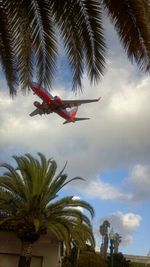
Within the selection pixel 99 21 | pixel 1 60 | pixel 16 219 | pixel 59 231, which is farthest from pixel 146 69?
pixel 16 219

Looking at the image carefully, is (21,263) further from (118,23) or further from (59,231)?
(118,23)

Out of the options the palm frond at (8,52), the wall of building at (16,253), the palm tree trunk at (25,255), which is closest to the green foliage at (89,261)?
the wall of building at (16,253)

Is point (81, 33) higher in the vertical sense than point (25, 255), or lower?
higher

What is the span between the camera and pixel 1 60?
7.32 m

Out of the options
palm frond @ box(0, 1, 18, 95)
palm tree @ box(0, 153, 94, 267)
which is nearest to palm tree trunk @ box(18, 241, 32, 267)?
palm tree @ box(0, 153, 94, 267)

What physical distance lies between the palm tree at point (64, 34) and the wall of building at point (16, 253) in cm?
2347

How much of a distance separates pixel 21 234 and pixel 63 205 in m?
2.97

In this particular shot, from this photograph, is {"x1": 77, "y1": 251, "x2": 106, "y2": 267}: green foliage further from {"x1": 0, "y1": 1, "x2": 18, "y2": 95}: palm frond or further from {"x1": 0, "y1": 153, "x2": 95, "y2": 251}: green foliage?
{"x1": 0, "y1": 1, "x2": 18, "y2": 95}: palm frond

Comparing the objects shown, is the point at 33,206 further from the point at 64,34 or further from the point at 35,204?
the point at 64,34

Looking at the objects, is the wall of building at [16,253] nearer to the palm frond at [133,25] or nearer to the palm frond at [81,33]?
the palm frond at [81,33]

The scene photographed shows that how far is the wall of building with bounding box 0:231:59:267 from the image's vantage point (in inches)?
1151

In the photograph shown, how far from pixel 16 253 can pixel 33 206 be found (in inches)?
199

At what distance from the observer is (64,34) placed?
6.73 meters


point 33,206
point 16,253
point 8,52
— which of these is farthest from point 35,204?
point 8,52
